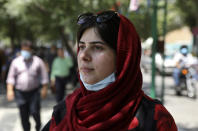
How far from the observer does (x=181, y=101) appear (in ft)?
32.4

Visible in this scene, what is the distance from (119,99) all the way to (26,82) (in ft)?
13.2

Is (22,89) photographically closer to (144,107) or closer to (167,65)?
(144,107)

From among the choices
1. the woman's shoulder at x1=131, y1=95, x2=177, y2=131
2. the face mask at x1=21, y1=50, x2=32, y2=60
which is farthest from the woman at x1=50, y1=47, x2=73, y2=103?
the woman's shoulder at x1=131, y1=95, x2=177, y2=131

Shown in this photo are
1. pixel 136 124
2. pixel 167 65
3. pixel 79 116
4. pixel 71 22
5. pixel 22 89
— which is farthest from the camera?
pixel 167 65

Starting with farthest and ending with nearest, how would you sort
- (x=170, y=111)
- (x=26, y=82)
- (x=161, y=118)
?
(x=170, y=111) → (x=26, y=82) → (x=161, y=118)

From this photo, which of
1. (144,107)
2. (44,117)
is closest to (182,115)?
(44,117)

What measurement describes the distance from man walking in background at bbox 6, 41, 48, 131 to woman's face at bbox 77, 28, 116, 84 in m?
3.92

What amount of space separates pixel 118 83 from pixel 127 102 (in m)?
0.12

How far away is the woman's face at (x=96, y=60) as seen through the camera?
1.64m

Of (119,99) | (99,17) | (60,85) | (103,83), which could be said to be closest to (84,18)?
(99,17)

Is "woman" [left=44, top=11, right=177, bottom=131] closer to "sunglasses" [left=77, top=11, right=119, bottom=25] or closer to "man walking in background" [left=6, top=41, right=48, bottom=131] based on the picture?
"sunglasses" [left=77, top=11, right=119, bottom=25]

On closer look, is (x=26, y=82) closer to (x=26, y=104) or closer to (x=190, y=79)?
(x=26, y=104)

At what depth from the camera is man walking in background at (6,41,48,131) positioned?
213 inches

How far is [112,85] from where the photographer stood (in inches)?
64.1
